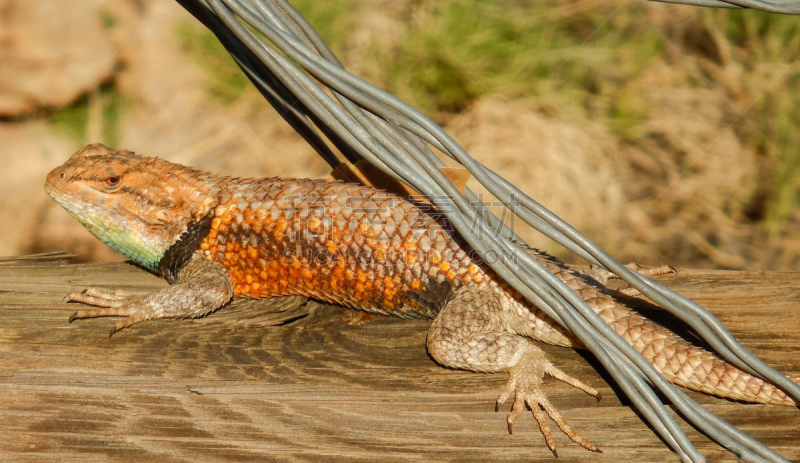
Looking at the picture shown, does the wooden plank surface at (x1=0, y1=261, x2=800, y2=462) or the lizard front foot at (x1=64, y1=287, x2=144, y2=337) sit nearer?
the wooden plank surface at (x1=0, y1=261, x2=800, y2=462)

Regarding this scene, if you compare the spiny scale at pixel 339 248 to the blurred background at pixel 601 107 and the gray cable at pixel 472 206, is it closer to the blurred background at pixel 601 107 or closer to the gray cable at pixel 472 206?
the gray cable at pixel 472 206

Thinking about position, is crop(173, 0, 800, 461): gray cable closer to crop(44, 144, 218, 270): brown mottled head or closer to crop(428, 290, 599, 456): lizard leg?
crop(428, 290, 599, 456): lizard leg

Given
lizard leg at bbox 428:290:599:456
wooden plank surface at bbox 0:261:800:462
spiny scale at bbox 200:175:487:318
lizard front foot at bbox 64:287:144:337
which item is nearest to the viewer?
wooden plank surface at bbox 0:261:800:462

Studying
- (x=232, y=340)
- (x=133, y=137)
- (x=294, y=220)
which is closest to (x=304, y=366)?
(x=232, y=340)

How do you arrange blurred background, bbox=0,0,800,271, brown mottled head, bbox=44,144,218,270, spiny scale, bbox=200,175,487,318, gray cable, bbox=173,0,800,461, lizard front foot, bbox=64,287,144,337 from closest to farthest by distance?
gray cable, bbox=173,0,800,461, lizard front foot, bbox=64,287,144,337, spiny scale, bbox=200,175,487,318, brown mottled head, bbox=44,144,218,270, blurred background, bbox=0,0,800,271

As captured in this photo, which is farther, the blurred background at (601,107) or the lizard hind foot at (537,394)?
the blurred background at (601,107)

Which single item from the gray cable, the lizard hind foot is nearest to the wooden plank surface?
the lizard hind foot

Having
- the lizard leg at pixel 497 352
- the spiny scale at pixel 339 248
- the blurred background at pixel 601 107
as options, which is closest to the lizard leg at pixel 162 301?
the spiny scale at pixel 339 248
